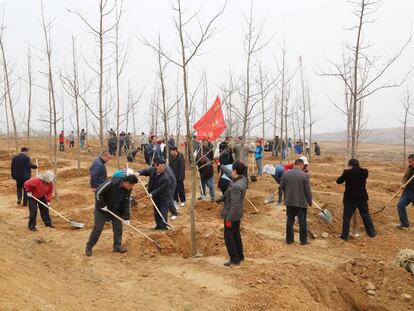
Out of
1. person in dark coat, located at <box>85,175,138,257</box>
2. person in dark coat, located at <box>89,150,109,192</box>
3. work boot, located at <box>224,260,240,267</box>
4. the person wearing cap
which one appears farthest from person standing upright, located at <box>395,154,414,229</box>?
the person wearing cap

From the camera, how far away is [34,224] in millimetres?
8164

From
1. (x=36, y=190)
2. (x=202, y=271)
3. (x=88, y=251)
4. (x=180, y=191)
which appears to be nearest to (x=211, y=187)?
(x=180, y=191)

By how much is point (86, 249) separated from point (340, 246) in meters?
4.44

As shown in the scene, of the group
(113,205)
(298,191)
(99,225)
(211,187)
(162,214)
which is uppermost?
(298,191)

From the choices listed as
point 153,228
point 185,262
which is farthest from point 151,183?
point 185,262

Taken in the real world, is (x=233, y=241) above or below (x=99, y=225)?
below

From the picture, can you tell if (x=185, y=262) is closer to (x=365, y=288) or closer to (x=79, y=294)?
(x=79, y=294)

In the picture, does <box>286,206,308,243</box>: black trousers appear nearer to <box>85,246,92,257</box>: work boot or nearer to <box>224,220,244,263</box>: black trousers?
<box>224,220,244,263</box>: black trousers

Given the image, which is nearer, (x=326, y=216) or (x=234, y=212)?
(x=234, y=212)

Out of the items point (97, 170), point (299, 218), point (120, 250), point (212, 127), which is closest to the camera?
point (120, 250)

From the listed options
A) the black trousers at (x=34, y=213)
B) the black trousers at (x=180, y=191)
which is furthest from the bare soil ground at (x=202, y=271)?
the black trousers at (x=180, y=191)

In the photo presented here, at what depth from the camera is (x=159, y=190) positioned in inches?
316

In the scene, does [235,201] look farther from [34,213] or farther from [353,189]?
[34,213]

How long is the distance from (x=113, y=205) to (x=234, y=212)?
203 centimetres
